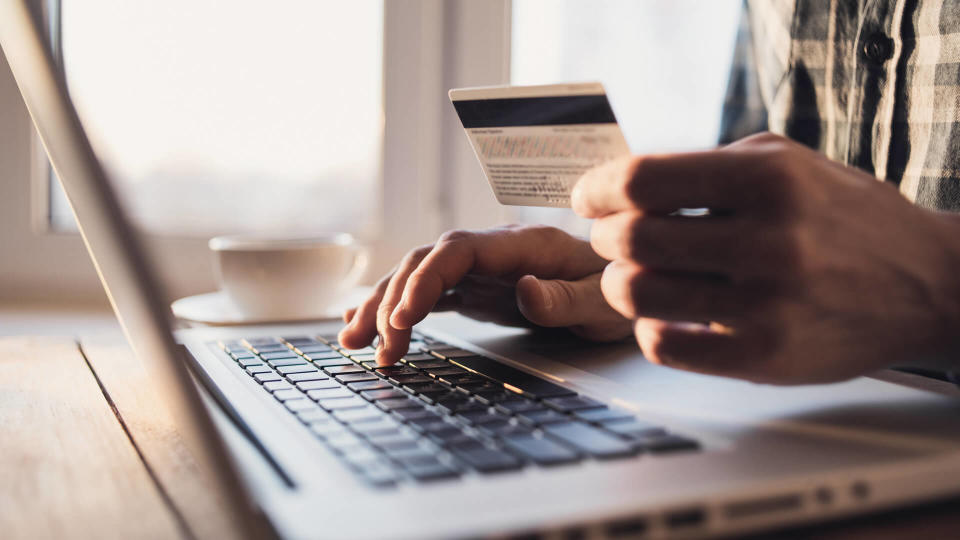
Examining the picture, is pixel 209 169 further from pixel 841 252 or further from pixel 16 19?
pixel 841 252

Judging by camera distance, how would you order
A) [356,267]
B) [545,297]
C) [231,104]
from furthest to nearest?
[231,104] → [356,267] → [545,297]

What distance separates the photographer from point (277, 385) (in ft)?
1.63

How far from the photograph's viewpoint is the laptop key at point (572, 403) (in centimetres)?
42

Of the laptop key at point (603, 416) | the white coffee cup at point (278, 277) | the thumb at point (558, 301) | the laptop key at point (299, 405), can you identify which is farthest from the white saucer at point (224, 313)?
the laptop key at point (603, 416)

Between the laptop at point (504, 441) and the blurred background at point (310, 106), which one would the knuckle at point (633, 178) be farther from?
the blurred background at point (310, 106)

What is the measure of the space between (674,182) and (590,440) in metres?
0.13

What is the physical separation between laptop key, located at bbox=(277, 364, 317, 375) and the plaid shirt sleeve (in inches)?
28.0

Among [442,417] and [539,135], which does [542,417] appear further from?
[539,135]

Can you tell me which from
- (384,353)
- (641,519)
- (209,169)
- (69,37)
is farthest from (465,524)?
(69,37)

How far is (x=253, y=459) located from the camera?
0.36m

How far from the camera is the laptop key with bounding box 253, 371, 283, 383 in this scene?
1.69 feet

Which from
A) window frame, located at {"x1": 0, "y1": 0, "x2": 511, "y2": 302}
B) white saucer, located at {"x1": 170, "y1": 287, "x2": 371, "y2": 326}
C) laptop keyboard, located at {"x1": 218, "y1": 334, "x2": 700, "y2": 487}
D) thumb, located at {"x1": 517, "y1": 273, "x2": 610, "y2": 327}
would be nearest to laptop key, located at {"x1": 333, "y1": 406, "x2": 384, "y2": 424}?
laptop keyboard, located at {"x1": 218, "y1": 334, "x2": 700, "y2": 487}

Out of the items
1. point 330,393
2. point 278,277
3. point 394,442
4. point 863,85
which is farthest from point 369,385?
point 863,85

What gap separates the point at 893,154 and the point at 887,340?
56 cm
